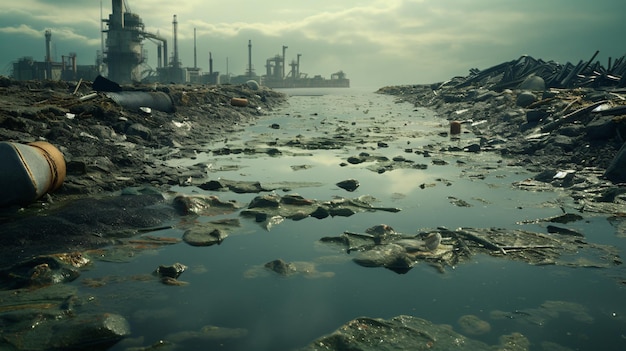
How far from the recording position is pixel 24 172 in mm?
4430

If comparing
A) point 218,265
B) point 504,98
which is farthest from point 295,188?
point 504,98

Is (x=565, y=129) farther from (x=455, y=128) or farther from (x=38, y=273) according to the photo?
(x=38, y=273)

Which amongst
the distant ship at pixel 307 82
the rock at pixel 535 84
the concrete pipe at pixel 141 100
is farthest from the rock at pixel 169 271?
the distant ship at pixel 307 82

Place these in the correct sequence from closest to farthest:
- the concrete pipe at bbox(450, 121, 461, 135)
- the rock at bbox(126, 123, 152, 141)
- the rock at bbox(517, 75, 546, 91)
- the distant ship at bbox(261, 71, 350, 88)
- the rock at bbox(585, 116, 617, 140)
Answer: the rock at bbox(585, 116, 617, 140), the rock at bbox(126, 123, 152, 141), the concrete pipe at bbox(450, 121, 461, 135), the rock at bbox(517, 75, 546, 91), the distant ship at bbox(261, 71, 350, 88)

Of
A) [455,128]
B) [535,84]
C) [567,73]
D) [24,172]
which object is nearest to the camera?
[24,172]

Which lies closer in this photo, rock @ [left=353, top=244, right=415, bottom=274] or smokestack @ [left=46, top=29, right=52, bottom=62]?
rock @ [left=353, top=244, right=415, bottom=274]

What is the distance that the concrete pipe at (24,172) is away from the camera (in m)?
4.35

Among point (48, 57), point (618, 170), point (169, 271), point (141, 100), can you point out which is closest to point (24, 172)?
point (169, 271)

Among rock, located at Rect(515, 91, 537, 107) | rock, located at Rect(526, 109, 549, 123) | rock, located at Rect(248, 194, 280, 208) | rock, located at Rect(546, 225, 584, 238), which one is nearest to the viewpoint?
rock, located at Rect(546, 225, 584, 238)

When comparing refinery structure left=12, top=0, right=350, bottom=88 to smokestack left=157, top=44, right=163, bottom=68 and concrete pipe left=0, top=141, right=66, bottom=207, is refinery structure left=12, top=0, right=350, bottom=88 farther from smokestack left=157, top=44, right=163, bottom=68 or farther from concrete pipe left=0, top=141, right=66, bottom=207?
concrete pipe left=0, top=141, right=66, bottom=207

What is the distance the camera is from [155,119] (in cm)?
1205

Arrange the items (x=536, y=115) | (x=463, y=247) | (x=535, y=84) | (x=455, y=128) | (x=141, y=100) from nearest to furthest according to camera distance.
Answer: (x=463, y=247) < (x=536, y=115) < (x=455, y=128) < (x=141, y=100) < (x=535, y=84)

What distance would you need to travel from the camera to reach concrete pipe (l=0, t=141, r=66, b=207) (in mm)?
4352

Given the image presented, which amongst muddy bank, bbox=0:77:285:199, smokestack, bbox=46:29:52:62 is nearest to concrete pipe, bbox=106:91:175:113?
muddy bank, bbox=0:77:285:199
